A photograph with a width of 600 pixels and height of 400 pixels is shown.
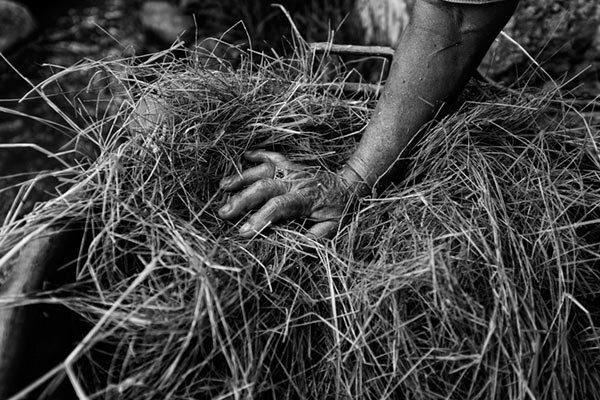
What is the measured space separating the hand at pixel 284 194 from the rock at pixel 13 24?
8.48 feet

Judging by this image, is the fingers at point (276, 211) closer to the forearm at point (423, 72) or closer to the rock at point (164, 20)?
the forearm at point (423, 72)

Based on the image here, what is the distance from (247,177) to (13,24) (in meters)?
2.74

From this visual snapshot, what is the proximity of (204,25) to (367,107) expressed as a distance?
81.6 inches

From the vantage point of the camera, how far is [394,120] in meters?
1.19

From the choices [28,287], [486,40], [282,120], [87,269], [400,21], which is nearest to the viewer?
[28,287]

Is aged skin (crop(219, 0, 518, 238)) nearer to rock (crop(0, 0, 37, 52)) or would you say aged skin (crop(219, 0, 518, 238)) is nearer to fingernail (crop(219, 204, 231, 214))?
fingernail (crop(219, 204, 231, 214))

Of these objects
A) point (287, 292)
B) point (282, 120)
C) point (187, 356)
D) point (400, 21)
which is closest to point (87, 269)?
point (187, 356)

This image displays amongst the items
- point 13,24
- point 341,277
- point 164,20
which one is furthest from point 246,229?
point 13,24

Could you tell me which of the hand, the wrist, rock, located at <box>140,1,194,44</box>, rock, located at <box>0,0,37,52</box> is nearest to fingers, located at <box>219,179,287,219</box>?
the hand

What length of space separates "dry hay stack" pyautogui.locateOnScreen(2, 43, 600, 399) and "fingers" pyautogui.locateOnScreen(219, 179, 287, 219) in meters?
0.03

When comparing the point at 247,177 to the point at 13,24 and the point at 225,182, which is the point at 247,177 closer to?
the point at 225,182

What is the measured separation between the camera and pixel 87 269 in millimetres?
1012

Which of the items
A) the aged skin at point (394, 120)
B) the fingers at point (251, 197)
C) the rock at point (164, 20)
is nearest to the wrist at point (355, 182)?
the aged skin at point (394, 120)

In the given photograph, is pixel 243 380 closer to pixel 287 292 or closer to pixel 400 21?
pixel 287 292
